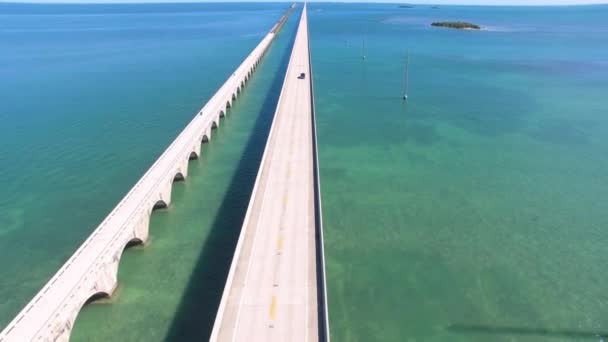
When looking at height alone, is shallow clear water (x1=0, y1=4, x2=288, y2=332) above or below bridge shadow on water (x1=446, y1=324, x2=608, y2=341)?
above

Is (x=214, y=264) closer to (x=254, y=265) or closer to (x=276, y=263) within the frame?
(x=254, y=265)

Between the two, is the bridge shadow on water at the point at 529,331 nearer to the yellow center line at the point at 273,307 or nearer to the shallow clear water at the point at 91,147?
the yellow center line at the point at 273,307

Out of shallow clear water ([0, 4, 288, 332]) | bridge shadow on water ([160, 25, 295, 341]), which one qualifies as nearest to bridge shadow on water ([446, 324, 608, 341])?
bridge shadow on water ([160, 25, 295, 341])

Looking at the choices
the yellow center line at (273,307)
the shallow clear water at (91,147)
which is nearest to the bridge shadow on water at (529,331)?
the yellow center line at (273,307)

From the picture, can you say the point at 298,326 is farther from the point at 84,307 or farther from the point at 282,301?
the point at 84,307

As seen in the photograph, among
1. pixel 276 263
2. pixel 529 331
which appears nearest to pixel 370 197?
pixel 276 263

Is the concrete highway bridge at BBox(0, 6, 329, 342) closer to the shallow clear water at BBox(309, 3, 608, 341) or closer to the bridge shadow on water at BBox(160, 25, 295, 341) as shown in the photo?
the bridge shadow on water at BBox(160, 25, 295, 341)

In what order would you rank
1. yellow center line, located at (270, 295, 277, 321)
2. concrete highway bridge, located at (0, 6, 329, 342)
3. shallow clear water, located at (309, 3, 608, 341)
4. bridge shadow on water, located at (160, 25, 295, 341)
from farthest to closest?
shallow clear water, located at (309, 3, 608, 341) < bridge shadow on water, located at (160, 25, 295, 341) < yellow center line, located at (270, 295, 277, 321) < concrete highway bridge, located at (0, 6, 329, 342)
